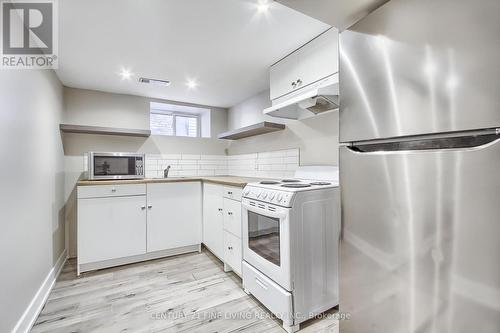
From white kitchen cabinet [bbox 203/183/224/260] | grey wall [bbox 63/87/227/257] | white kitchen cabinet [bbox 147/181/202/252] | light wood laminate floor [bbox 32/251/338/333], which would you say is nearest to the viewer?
light wood laminate floor [bbox 32/251/338/333]

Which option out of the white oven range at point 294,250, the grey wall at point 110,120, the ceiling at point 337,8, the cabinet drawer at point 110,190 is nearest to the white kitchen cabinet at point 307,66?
the ceiling at point 337,8

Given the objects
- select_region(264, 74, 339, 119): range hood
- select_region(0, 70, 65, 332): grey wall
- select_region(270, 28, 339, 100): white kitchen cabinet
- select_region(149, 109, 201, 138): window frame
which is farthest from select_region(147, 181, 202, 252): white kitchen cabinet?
select_region(270, 28, 339, 100): white kitchen cabinet

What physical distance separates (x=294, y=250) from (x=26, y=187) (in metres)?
1.89

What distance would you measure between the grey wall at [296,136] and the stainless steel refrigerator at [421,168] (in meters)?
1.11

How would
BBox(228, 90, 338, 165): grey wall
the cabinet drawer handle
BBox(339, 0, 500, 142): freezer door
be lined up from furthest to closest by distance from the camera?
BBox(228, 90, 338, 165): grey wall < the cabinet drawer handle < BBox(339, 0, 500, 142): freezer door

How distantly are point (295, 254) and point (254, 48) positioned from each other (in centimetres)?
167

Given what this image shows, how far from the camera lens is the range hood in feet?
5.43

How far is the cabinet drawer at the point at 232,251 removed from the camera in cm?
213

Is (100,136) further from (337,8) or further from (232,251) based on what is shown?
(337,8)

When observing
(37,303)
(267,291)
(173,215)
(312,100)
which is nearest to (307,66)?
(312,100)

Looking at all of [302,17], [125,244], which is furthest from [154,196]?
[302,17]

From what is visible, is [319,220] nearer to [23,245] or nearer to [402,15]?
[402,15]

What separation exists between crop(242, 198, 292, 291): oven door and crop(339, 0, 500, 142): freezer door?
797 millimetres

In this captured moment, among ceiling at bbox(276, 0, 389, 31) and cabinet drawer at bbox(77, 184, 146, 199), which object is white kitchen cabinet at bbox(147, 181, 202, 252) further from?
ceiling at bbox(276, 0, 389, 31)
